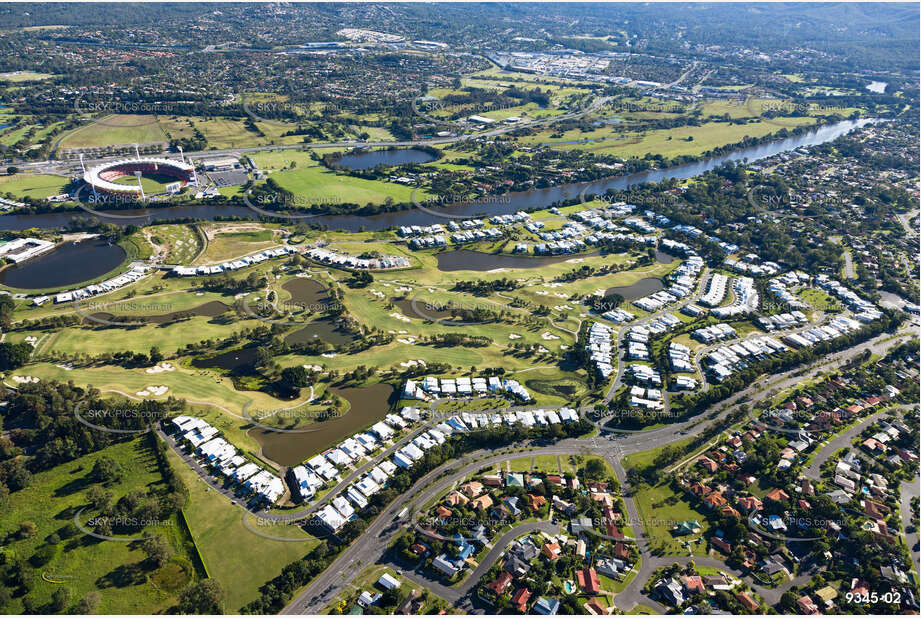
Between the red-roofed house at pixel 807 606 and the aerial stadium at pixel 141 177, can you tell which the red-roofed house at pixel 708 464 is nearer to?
the red-roofed house at pixel 807 606

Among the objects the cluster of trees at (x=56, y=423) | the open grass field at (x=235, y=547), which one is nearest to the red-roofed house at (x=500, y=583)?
the open grass field at (x=235, y=547)

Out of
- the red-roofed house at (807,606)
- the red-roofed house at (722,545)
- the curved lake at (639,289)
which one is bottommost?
the red-roofed house at (807,606)

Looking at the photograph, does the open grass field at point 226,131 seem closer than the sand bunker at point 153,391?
No

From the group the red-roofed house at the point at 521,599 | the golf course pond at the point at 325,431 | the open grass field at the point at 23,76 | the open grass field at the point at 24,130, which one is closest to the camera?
the red-roofed house at the point at 521,599

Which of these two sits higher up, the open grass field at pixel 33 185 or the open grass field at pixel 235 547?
the open grass field at pixel 33 185

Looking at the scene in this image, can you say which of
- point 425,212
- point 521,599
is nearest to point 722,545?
point 521,599

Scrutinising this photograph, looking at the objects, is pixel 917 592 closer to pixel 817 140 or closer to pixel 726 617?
pixel 726 617
